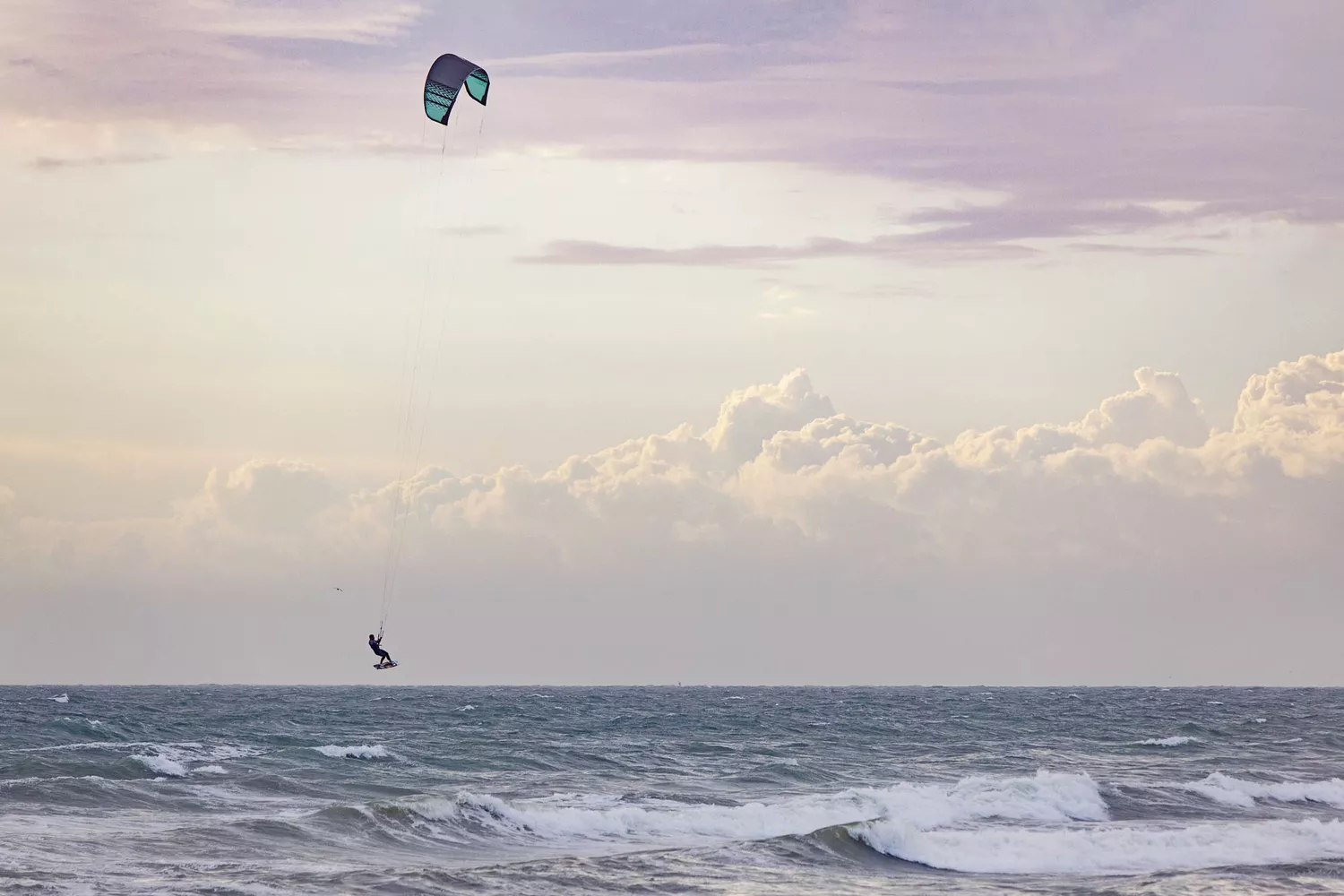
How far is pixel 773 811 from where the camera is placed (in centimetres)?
2920

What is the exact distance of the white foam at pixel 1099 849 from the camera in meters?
24.4

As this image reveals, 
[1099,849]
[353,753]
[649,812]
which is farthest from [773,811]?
[353,753]

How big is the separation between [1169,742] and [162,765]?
35.6 meters

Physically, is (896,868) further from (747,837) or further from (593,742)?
(593,742)

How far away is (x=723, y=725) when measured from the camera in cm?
5719

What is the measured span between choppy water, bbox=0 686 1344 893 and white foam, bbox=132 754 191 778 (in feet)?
0.30

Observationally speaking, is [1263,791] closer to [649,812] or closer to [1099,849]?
[1099,849]

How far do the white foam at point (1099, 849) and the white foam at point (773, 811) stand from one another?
2752 millimetres

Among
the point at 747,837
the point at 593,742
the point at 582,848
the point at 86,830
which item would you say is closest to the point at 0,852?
the point at 86,830

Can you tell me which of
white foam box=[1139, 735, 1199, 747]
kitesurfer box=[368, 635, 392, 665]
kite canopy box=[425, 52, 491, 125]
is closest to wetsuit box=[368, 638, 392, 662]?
kitesurfer box=[368, 635, 392, 665]

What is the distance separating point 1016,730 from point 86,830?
42.3 meters

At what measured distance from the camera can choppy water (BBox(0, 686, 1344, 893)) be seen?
71.2 feet

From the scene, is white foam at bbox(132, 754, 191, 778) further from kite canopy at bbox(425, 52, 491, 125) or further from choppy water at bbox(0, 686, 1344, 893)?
kite canopy at bbox(425, 52, 491, 125)

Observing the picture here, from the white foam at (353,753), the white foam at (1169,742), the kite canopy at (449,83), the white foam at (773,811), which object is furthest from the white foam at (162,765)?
the white foam at (1169,742)
